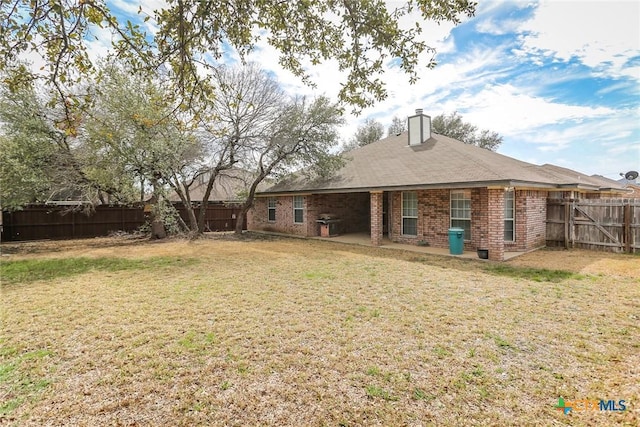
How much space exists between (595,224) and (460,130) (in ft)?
62.6

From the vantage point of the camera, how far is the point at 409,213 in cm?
1245

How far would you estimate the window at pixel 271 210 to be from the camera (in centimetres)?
1850

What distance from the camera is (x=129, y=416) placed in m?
2.62

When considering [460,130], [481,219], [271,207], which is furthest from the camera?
[460,130]

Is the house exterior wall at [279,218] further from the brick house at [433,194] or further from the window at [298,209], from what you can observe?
the window at [298,209]

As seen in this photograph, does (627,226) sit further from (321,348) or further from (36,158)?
(36,158)

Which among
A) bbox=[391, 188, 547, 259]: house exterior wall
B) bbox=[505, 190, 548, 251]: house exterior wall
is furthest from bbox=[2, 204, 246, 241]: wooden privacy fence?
bbox=[505, 190, 548, 251]: house exterior wall

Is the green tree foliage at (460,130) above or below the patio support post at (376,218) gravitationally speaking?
above

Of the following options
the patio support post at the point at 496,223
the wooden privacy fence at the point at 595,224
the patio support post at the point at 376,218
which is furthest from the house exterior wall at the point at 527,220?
the patio support post at the point at 376,218

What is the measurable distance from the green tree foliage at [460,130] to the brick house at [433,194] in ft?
40.7

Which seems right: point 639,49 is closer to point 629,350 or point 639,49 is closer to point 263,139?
point 629,350

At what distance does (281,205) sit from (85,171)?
29.9 feet

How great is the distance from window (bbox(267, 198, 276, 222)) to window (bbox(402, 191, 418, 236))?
8490mm

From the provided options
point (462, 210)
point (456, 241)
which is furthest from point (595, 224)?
point (456, 241)
